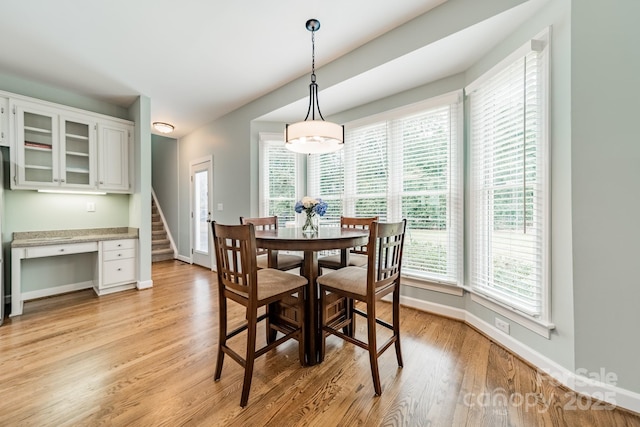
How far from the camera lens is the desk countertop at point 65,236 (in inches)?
112

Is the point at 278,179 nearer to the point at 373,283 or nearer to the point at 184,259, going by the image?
the point at 373,283

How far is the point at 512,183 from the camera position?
78.7 inches

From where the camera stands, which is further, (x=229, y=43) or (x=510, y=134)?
(x=229, y=43)

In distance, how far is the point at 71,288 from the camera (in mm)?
3424

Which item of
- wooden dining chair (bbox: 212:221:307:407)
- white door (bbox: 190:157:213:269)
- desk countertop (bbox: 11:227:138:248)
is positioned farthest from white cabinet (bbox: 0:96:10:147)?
wooden dining chair (bbox: 212:221:307:407)

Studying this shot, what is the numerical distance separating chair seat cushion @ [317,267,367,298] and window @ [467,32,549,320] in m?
1.23

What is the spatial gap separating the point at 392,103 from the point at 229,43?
6.19ft

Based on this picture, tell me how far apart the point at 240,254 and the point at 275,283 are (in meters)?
0.36

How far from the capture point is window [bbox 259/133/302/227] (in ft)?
12.7

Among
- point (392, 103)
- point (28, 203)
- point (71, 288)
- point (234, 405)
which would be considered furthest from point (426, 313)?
point (28, 203)

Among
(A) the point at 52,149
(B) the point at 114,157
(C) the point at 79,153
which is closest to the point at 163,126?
(B) the point at 114,157

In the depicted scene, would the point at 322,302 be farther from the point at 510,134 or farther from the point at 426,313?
the point at 510,134

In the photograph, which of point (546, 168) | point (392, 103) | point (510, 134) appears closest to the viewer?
point (546, 168)

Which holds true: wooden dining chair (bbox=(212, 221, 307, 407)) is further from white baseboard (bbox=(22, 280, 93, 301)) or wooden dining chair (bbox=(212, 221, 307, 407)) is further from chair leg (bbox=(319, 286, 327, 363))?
white baseboard (bbox=(22, 280, 93, 301))
